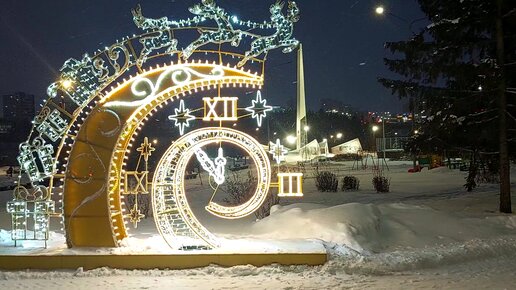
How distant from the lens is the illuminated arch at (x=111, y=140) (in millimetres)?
10320

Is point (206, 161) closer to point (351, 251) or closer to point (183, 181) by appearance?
point (183, 181)

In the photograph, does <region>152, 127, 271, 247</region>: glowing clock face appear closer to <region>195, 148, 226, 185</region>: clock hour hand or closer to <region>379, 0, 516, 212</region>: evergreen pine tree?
<region>195, 148, 226, 185</region>: clock hour hand

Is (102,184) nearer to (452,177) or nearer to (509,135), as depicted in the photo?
(509,135)

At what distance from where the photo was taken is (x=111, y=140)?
10.4 metres

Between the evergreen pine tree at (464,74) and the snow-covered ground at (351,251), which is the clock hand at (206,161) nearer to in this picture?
the snow-covered ground at (351,251)

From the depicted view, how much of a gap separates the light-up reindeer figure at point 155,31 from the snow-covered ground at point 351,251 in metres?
3.86

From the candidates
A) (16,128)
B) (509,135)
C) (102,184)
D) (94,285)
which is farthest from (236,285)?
(16,128)

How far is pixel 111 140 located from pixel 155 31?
2.29 metres

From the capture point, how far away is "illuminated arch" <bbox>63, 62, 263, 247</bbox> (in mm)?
10320

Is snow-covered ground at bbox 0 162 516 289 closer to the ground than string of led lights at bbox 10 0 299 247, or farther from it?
closer to the ground

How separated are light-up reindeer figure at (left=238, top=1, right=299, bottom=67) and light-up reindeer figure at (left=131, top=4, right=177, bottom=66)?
1.43 m

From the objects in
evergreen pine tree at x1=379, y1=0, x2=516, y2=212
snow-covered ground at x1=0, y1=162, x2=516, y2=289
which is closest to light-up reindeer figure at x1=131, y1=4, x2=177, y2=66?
snow-covered ground at x1=0, y1=162, x2=516, y2=289

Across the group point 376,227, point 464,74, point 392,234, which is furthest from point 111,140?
point 464,74

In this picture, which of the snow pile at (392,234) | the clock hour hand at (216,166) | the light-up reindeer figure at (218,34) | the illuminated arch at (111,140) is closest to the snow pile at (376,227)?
the snow pile at (392,234)
